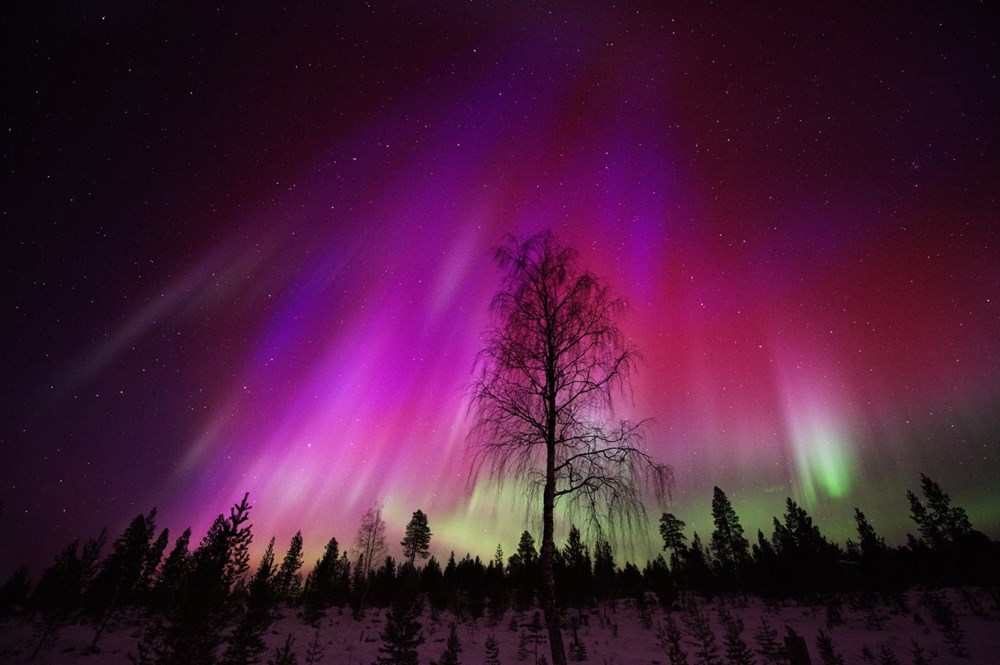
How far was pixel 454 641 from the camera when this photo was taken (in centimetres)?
1582

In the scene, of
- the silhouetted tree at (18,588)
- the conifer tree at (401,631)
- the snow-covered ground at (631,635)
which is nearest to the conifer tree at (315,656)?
the snow-covered ground at (631,635)

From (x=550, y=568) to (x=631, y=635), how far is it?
24.5 meters

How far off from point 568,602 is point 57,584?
68.0m

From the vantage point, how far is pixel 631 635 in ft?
83.9

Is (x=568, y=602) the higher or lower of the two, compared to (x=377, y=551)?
lower

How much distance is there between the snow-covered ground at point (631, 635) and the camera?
19.0m

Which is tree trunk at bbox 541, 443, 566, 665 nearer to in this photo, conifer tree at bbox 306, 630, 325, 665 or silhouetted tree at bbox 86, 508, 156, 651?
conifer tree at bbox 306, 630, 325, 665

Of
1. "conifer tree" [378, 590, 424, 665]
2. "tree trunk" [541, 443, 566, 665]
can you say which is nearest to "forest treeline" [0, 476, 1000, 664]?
"conifer tree" [378, 590, 424, 665]

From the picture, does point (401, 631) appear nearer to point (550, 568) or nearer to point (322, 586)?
point (550, 568)

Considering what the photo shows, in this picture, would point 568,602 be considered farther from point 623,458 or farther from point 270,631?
point 623,458

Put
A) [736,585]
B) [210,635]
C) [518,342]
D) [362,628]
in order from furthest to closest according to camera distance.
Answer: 1. [736,585]
2. [362,628]
3. [210,635]
4. [518,342]

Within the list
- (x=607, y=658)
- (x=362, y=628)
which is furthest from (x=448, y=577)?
(x=607, y=658)

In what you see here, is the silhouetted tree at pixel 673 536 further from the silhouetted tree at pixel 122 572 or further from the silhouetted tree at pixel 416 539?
the silhouetted tree at pixel 122 572

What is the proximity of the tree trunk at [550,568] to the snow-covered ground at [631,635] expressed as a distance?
14.5m
